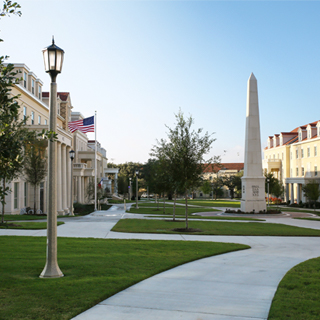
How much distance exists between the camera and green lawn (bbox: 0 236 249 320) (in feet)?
20.6

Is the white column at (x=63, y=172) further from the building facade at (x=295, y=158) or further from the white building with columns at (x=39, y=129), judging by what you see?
the building facade at (x=295, y=158)

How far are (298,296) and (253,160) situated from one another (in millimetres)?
32339

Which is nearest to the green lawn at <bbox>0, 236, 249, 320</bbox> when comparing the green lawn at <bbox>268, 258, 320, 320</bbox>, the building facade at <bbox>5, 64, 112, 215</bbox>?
the green lawn at <bbox>268, 258, 320, 320</bbox>

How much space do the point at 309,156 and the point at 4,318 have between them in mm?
65686

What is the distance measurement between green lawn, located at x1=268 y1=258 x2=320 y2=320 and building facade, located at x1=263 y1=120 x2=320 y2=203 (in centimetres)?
5589

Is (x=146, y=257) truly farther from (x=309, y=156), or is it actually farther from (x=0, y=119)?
(x=309, y=156)

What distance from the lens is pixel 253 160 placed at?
38562 millimetres

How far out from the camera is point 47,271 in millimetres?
8141

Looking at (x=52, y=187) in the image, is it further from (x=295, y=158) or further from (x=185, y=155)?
(x=295, y=158)

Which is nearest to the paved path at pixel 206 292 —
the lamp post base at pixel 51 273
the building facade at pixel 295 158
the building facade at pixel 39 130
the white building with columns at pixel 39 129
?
the lamp post base at pixel 51 273

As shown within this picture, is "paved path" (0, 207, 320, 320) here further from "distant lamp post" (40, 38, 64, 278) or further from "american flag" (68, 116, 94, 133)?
"american flag" (68, 116, 94, 133)

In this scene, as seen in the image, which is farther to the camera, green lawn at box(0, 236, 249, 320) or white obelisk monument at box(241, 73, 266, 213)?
white obelisk monument at box(241, 73, 266, 213)

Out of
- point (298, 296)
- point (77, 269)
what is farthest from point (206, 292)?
point (77, 269)

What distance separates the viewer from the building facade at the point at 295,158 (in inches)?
2456
